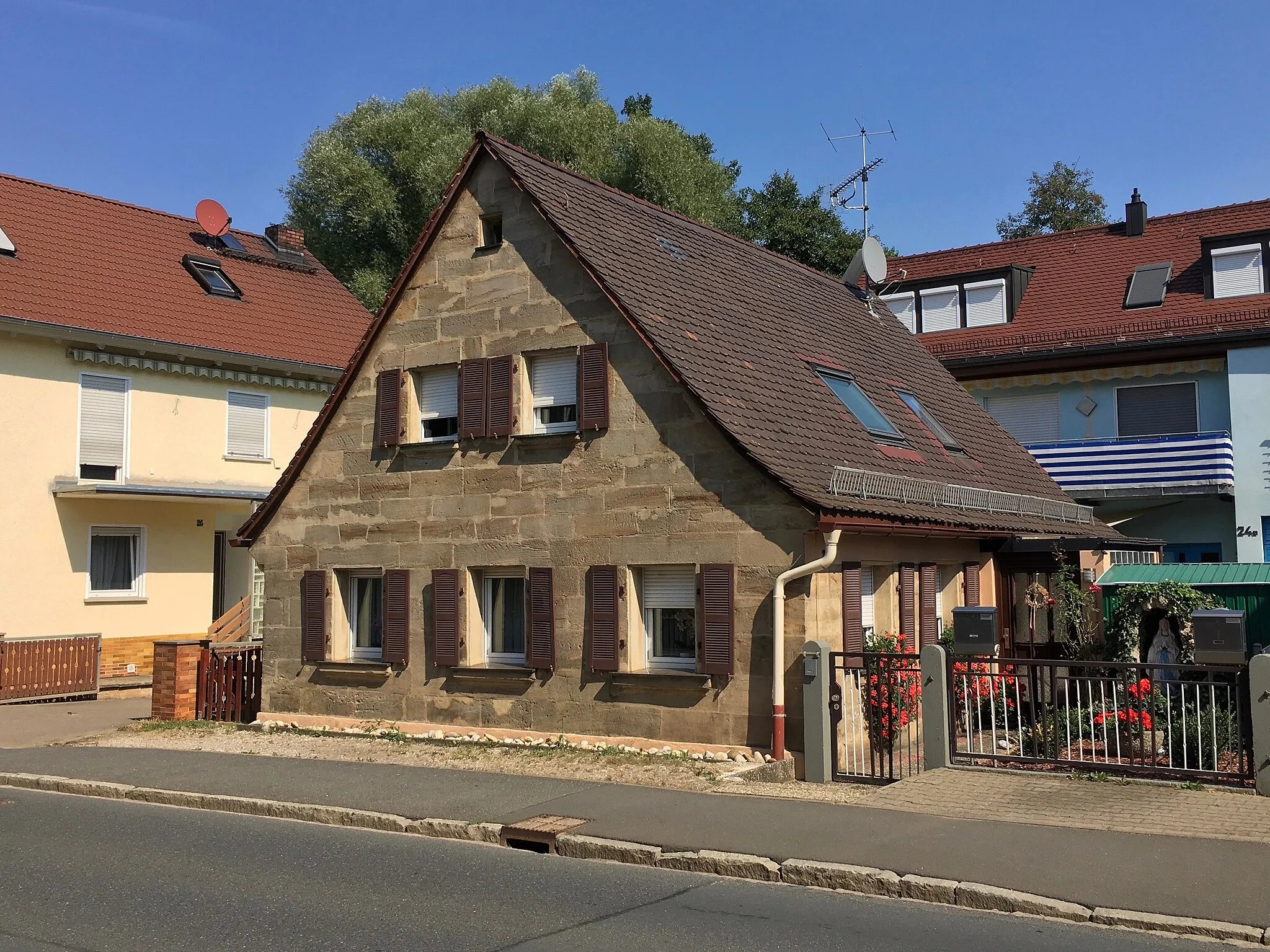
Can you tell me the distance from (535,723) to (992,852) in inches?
275

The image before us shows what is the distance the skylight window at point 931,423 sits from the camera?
61.8 feet

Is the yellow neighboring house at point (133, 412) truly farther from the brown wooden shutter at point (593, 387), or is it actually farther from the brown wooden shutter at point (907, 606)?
the brown wooden shutter at point (907, 606)

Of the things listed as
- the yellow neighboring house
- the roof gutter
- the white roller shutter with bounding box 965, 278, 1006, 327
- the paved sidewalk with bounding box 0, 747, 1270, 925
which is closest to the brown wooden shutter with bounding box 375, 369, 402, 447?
the paved sidewalk with bounding box 0, 747, 1270, 925

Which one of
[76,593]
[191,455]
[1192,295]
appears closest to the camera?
[76,593]

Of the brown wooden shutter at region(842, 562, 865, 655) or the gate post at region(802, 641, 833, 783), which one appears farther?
the brown wooden shutter at region(842, 562, 865, 655)

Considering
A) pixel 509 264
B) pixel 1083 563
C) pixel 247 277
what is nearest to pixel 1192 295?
pixel 1083 563

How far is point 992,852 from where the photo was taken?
8445 millimetres

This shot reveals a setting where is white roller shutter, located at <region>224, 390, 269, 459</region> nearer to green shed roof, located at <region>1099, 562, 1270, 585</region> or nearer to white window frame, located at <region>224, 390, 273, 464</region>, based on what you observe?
white window frame, located at <region>224, 390, 273, 464</region>

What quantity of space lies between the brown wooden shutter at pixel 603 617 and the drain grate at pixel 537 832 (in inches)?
152

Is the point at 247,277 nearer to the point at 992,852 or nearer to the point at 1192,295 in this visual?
the point at 1192,295

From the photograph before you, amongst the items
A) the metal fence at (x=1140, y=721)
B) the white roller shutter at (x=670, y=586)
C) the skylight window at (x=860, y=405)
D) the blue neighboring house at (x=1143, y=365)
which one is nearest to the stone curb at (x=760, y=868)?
the metal fence at (x=1140, y=721)

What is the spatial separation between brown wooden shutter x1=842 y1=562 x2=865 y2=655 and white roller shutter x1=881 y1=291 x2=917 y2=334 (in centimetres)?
1851

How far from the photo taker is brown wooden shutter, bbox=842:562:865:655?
Result: 13438 millimetres

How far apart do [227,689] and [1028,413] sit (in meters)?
18.3
